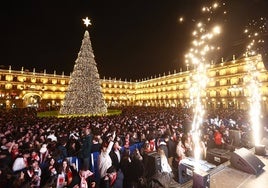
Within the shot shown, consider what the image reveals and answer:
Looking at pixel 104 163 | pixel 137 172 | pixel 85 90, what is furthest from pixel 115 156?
pixel 85 90

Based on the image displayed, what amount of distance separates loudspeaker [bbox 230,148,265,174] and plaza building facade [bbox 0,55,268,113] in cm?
3331

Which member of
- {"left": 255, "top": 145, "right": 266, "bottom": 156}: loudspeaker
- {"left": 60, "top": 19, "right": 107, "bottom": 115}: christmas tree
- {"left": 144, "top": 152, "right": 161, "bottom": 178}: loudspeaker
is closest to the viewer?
{"left": 144, "top": 152, "right": 161, "bottom": 178}: loudspeaker

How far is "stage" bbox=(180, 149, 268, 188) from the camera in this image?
15.6ft

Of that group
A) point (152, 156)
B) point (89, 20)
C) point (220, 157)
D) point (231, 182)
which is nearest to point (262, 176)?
point (231, 182)

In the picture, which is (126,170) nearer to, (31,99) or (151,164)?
(151,164)

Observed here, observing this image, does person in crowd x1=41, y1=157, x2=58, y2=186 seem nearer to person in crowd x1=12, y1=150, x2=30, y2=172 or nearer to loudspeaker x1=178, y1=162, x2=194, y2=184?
person in crowd x1=12, y1=150, x2=30, y2=172

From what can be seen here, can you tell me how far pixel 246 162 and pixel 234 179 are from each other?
0.75 metres

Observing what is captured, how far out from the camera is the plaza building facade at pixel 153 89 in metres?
44.8

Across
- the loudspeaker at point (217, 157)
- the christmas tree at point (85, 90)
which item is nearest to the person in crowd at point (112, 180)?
the loudspeaker at point (217, 157)

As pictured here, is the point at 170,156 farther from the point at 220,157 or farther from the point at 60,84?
the point at 60,84

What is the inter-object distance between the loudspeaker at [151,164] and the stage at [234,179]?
3.36 ft

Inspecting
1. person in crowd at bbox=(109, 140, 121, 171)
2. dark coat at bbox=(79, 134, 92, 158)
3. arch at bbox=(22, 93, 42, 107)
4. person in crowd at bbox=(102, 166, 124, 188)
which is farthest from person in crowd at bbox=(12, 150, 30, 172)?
arch at bbox=(22, 93, 42, 107)

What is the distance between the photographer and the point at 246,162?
5355 millimetres

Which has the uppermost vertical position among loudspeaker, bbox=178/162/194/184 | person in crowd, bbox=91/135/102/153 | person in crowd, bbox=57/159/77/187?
person in crowd, bbox=91/135/102/153
